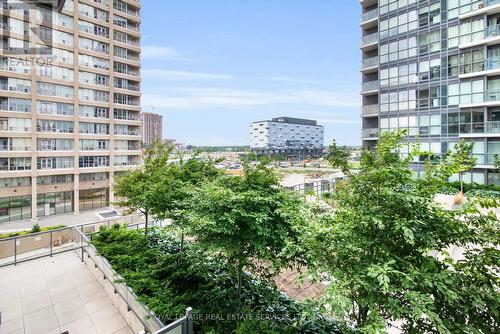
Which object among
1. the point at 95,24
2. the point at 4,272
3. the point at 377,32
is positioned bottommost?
the point at 4,272

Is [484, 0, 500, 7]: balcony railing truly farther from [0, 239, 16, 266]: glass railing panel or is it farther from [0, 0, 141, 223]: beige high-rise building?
[0, 0, 141, 223]: beige high-rise building

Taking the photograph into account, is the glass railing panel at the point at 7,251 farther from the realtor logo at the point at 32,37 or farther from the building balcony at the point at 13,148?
the realtor logo at the point at 32,37

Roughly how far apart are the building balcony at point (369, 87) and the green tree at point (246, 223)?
84.1 ft

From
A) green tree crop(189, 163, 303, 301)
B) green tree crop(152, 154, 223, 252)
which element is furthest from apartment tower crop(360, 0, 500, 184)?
green tree crop(189, 163, 303, 301)

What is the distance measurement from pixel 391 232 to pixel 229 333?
13.8ft

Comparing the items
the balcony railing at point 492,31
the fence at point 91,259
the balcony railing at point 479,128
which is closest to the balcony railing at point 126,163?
the fence at point 91,259

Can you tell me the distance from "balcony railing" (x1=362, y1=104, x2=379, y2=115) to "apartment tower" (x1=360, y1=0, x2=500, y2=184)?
20cm

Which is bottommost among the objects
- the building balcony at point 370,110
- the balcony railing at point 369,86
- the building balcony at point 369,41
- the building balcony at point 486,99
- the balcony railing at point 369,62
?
the building balcony at point 486,99

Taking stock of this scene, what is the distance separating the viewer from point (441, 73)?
2292cm

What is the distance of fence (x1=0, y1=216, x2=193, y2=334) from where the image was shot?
613 centimetres

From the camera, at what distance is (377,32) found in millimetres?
27656

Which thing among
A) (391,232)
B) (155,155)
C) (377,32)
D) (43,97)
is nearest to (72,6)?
(43,97)

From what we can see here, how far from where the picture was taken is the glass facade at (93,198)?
3472cm

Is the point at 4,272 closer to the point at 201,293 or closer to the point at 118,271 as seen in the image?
the point at 118,271
